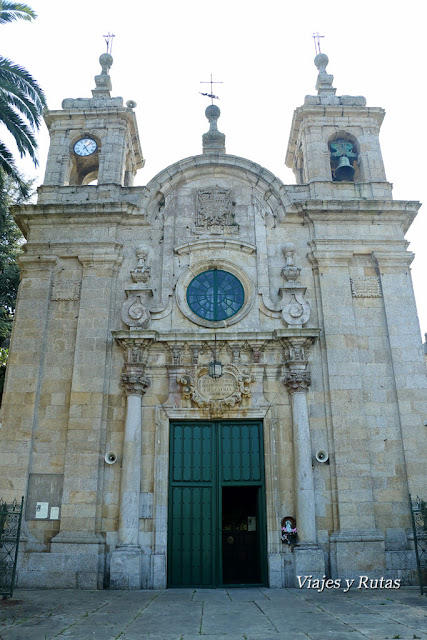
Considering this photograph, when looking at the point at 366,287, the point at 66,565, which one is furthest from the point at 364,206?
the point at 66,565

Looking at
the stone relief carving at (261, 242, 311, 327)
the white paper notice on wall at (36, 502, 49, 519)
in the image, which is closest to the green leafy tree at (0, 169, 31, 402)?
the white paper notice on wall at (36, 502, 49, 519)

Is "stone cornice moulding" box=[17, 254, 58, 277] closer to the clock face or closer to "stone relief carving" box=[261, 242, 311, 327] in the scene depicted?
the clock face

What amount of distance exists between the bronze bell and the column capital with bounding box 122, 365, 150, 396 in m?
8.15

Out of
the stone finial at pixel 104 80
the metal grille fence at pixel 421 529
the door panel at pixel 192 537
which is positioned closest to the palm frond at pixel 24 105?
the stone finial at pixel 104 80

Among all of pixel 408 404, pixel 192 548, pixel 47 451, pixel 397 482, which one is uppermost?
pixel 408 404

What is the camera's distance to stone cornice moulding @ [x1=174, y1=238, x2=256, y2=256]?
13.6 m

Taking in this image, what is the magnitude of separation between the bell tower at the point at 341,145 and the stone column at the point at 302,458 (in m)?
5.52

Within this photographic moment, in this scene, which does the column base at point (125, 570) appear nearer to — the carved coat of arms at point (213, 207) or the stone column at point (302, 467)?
the stone column at point (302, 467)

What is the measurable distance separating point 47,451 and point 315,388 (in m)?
6.37

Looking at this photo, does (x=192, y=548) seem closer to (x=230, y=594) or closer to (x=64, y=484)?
(x=230, y=594)

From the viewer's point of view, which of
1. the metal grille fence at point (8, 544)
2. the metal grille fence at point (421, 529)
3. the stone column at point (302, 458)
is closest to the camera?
the metal grille fence at point (8, 544)

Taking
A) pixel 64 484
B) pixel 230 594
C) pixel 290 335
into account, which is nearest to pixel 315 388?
pixel 290 335

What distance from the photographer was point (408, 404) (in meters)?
12.0

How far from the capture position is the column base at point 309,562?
10.6 metres
